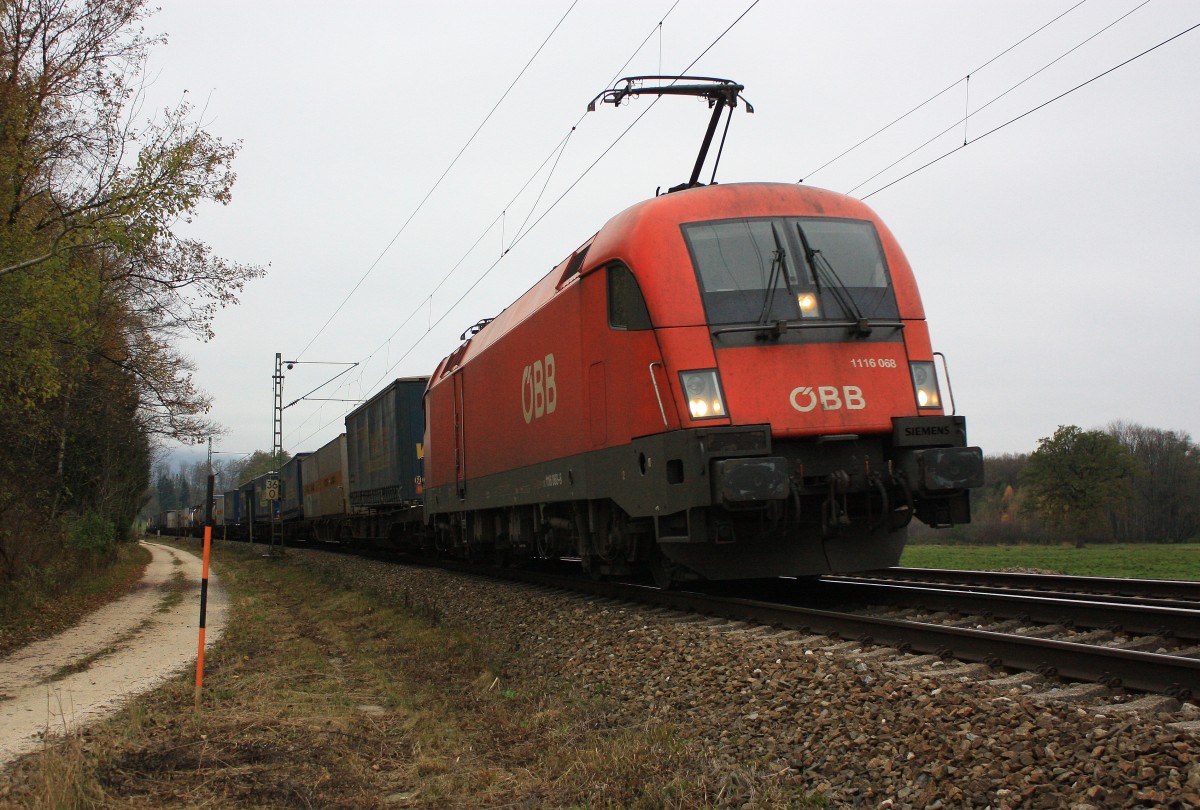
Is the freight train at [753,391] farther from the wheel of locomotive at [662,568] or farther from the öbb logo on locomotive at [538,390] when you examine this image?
the öbb logo on locomotive at [538,390]

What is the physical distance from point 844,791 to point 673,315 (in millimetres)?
4707

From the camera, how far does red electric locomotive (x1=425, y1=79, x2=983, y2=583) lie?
783cm

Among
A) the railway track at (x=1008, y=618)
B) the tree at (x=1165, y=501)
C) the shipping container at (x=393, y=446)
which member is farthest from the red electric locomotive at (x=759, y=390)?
the tree at (x=1165, y=501)

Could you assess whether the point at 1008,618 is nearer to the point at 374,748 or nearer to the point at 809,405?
the point at 809,405

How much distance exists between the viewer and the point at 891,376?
8211mm

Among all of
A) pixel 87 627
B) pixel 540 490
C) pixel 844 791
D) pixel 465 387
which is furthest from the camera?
pixel 465 387

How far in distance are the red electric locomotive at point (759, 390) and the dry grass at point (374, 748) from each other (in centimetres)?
205

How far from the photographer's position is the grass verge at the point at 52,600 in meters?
12.3

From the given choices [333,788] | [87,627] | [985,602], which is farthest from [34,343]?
[985,602]

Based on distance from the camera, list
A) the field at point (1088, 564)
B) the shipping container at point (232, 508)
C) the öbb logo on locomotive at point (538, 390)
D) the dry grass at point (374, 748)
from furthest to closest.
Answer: the shipping container at point (232, 508), the field at point (1088, 564), the öbb logo on locomotive at point (538, 390), the dry grass at point (374, 748)

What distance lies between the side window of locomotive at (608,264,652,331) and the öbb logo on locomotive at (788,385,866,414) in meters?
1.41

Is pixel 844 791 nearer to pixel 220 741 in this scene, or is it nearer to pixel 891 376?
Result: pixel 220 741

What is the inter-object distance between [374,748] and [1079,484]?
38964mm

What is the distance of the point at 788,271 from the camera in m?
8.45
